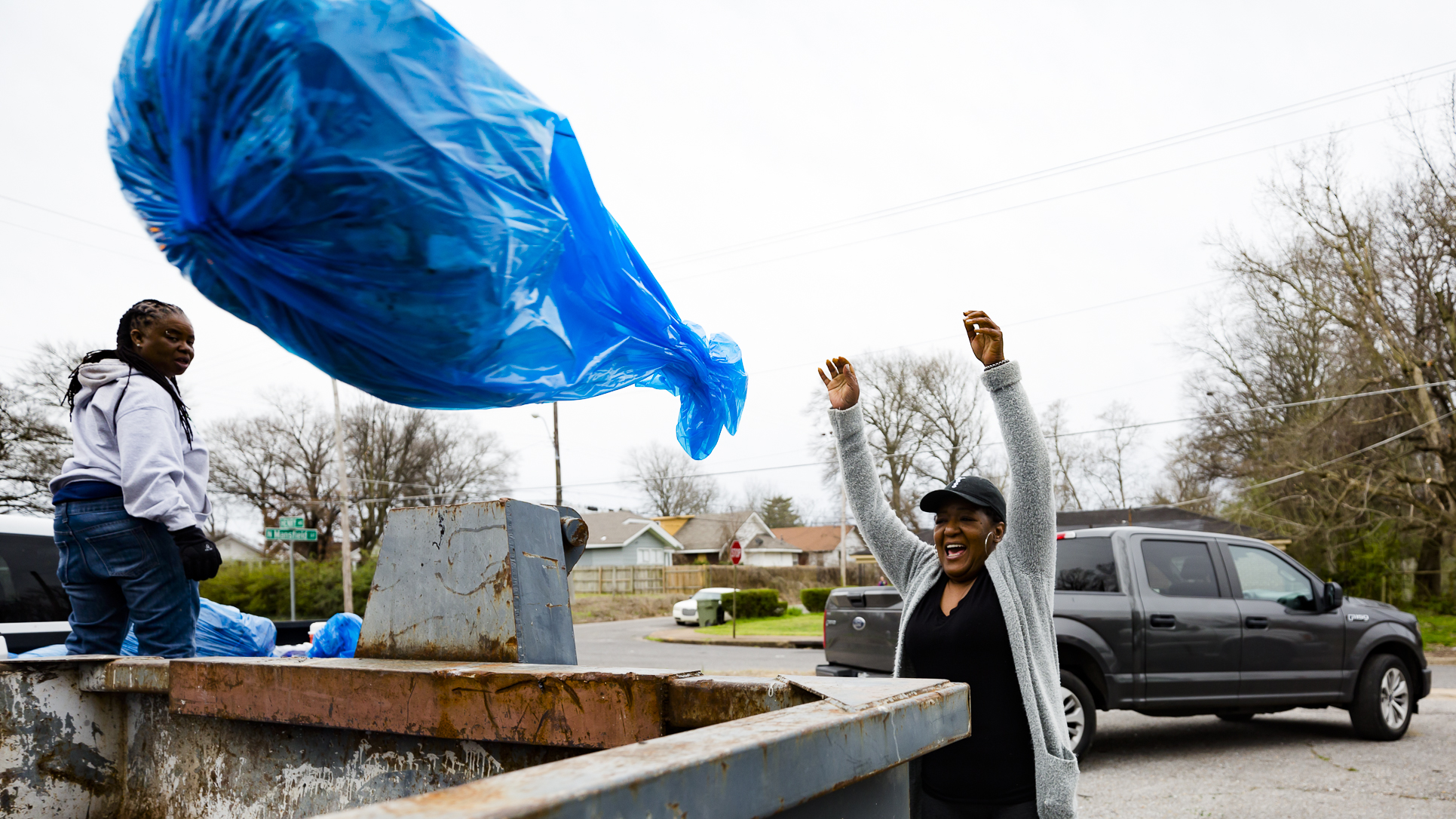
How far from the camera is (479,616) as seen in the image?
2098 millimetres

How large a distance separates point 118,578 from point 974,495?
2.44 metres

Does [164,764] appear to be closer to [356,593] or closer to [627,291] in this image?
[627,291]

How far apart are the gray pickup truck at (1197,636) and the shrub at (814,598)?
24267mm

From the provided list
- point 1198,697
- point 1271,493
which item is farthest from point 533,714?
point 1271,493

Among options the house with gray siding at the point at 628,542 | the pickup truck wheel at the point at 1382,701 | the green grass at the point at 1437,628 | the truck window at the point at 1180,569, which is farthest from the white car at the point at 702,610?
the house with gray siding at the point at 628,542

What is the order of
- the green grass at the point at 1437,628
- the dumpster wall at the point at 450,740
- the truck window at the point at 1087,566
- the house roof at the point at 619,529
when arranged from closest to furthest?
the dumpster wall at the point at 450,740, the truck window at the point at 1087,566, the green grass at the point at 1437,628, the house roof at the point at 619,529

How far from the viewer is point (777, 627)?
24.9m

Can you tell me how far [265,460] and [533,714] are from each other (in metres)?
48.5

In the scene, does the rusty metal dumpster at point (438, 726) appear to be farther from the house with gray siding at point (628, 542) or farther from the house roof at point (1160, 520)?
the house with gray siding at point (628, 542)

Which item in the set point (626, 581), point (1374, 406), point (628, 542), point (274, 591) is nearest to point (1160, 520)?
point (1374, 406)

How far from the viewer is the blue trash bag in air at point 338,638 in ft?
11.8

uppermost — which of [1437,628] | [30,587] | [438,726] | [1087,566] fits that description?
[30,587]

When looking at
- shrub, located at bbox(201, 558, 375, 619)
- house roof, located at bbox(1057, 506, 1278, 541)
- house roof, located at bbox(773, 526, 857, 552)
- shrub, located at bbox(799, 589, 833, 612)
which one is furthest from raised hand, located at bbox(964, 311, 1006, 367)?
house roof, located at bbox(773, 526, 857, 552)

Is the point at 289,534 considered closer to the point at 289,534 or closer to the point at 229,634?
the point at 289,534
